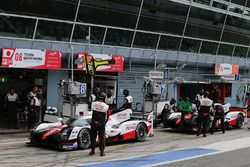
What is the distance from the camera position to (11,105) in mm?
18031

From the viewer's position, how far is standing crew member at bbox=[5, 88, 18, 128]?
17734mm

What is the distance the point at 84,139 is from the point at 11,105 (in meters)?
6.80

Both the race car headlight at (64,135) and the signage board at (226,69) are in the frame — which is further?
the signage board at (226,69)

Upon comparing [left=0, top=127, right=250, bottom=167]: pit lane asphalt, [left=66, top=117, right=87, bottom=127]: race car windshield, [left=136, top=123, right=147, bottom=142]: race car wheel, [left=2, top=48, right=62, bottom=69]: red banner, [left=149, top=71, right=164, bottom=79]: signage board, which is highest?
[left=2, top=48, right=62, bottom=69]: red banner

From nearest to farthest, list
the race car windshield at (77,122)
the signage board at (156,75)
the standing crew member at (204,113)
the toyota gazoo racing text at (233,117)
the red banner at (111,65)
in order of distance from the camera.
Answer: the race car windshield at (77,122)
the standing crew member at (204,113)
the toyota gazoo racing text at (233,117)
the signage board at (156,75)
the red banner at (111,65)

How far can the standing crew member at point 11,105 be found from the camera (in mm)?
17734

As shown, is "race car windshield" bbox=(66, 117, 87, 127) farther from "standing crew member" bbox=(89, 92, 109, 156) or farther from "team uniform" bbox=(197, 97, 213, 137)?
"team uniform" bbox=(197, 97, 213, 137)

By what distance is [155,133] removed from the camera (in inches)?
666

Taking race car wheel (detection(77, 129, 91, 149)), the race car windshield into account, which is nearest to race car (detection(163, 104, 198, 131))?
the race car windshield

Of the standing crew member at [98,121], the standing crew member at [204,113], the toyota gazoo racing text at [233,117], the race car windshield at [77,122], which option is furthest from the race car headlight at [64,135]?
the toyota gazoo racing text at [233,117]

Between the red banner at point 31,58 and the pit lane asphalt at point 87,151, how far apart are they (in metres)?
3.09

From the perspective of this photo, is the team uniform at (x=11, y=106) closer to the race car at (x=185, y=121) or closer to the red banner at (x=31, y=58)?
the red banner at (x=31, y=58)

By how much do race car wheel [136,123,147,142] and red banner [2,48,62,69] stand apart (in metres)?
5.80

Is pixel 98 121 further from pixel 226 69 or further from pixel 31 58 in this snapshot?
pixel 226 69
